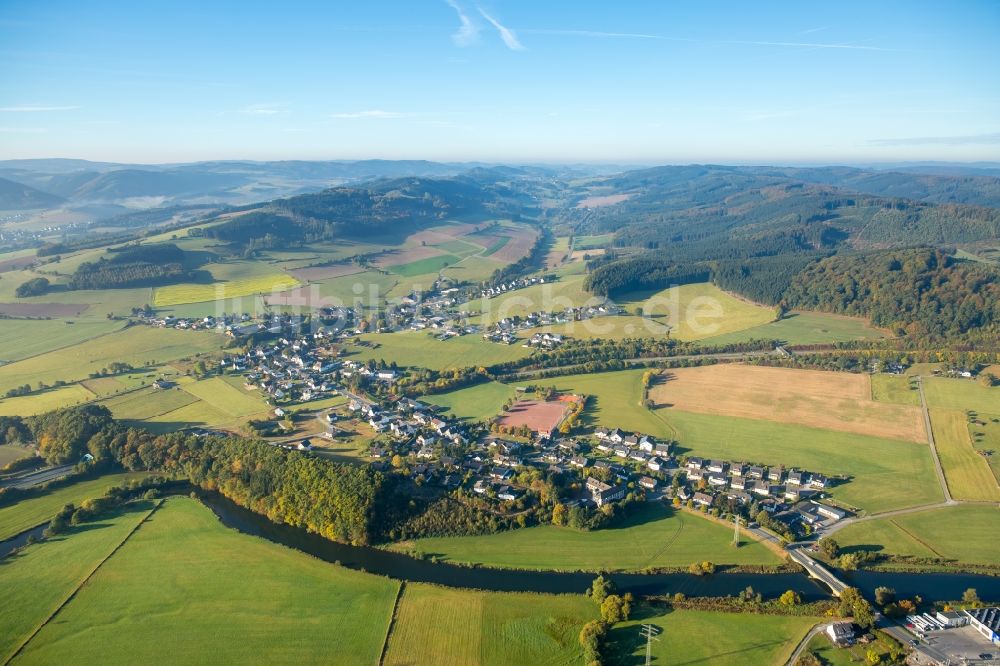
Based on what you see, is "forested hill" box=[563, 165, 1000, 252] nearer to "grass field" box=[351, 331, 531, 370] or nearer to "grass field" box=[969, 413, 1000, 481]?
"grass field" box=[351, 331, 531, 370]

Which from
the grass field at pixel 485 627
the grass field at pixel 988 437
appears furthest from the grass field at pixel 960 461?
the grass field at pixel 485 627

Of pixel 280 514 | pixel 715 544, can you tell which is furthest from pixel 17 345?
pixel 715 544

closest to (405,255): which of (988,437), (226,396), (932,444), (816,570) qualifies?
(226,396)

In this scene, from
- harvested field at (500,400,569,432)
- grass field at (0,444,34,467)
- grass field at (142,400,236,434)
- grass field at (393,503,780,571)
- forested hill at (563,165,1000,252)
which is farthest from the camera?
forested hill at (563,165,1000,252)

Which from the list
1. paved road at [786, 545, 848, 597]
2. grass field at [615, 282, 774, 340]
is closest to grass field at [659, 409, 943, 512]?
paved road at [786, 545, 848, 597]

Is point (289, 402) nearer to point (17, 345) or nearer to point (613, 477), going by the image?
point (613, 477)

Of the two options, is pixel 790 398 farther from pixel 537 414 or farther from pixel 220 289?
pixel 220 289
